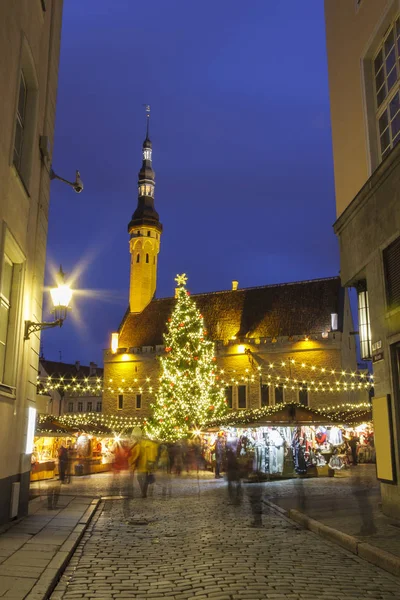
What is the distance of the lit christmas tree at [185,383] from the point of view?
34344 mm

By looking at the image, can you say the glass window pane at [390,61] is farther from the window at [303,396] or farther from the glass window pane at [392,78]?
the window at [303,396]

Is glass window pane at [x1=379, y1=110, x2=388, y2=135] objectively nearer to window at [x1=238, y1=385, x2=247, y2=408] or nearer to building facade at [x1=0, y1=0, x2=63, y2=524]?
building facade at [x1=0, y1=0, x2=63, y2=524]

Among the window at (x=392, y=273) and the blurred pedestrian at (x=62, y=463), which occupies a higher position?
the window at (x=392, y=273)

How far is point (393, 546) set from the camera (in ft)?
27.1

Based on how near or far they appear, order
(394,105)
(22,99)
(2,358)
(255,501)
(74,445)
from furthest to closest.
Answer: (74,445)
(255,501)
(394,105)
(22,99)
(2,358)

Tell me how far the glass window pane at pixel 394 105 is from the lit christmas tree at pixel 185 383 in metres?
24.2

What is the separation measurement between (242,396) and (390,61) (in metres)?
38.6

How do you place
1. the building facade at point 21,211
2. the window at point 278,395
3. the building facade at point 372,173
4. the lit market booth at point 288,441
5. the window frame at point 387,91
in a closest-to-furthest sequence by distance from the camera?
the building facade at point 21,211, the building facade at point 372,173, the window frame at point 387,91, the lit market booth at point 288,441, the window at point 278,395

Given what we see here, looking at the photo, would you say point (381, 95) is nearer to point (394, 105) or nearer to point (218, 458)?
point (394, 105)

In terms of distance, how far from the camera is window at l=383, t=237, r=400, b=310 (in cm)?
1141

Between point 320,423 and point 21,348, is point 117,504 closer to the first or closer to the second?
point 21,348

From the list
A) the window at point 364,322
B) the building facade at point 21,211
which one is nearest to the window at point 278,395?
the window at point 364,322

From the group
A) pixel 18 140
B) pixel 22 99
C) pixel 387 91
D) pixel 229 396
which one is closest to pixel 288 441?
pixel 387 91

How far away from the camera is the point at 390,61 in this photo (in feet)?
40.6
